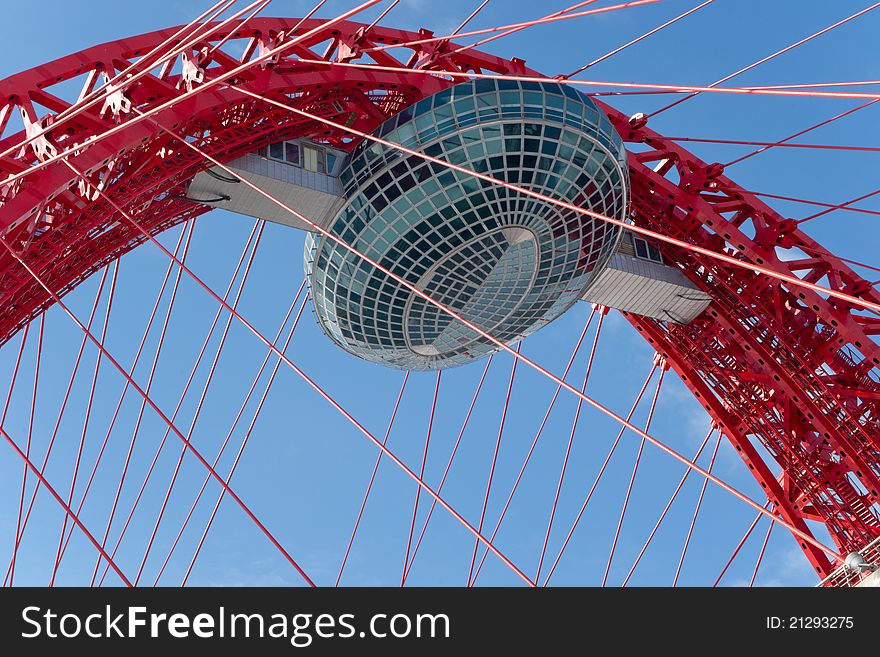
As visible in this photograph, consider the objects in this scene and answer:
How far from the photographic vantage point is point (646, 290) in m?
39.1

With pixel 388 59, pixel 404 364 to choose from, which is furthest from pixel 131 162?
pixel 404 364

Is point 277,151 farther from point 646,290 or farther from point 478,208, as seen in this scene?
point 646,290

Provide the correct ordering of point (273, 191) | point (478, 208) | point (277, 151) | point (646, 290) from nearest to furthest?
1. point (273, 191)
2. point (277, 151)
3. point (478, 208)
4. point (646, 290)

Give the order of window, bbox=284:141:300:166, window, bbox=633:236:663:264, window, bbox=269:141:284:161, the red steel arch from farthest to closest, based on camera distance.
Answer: window, bbox=633:236:663:264
window, bbox=284:141:300:166
window, bbox=269:141:284:161
the red steel arch

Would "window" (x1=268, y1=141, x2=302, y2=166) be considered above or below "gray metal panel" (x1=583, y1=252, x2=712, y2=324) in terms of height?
above

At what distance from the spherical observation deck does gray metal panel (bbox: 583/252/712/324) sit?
3.37ft

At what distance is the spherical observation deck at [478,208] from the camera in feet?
108

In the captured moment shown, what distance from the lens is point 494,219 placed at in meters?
34.2

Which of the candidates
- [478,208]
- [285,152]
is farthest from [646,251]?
[285,152]

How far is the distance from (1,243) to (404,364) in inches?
765

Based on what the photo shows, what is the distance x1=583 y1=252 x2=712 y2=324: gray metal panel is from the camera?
3828cm

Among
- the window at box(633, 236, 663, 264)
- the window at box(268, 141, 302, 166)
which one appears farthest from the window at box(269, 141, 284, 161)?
the window at box(633, 236, 663, 264)

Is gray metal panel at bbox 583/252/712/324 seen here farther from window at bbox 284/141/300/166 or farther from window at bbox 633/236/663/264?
window at bbox 284/141/300/166

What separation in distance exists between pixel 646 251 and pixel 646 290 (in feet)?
4.69
